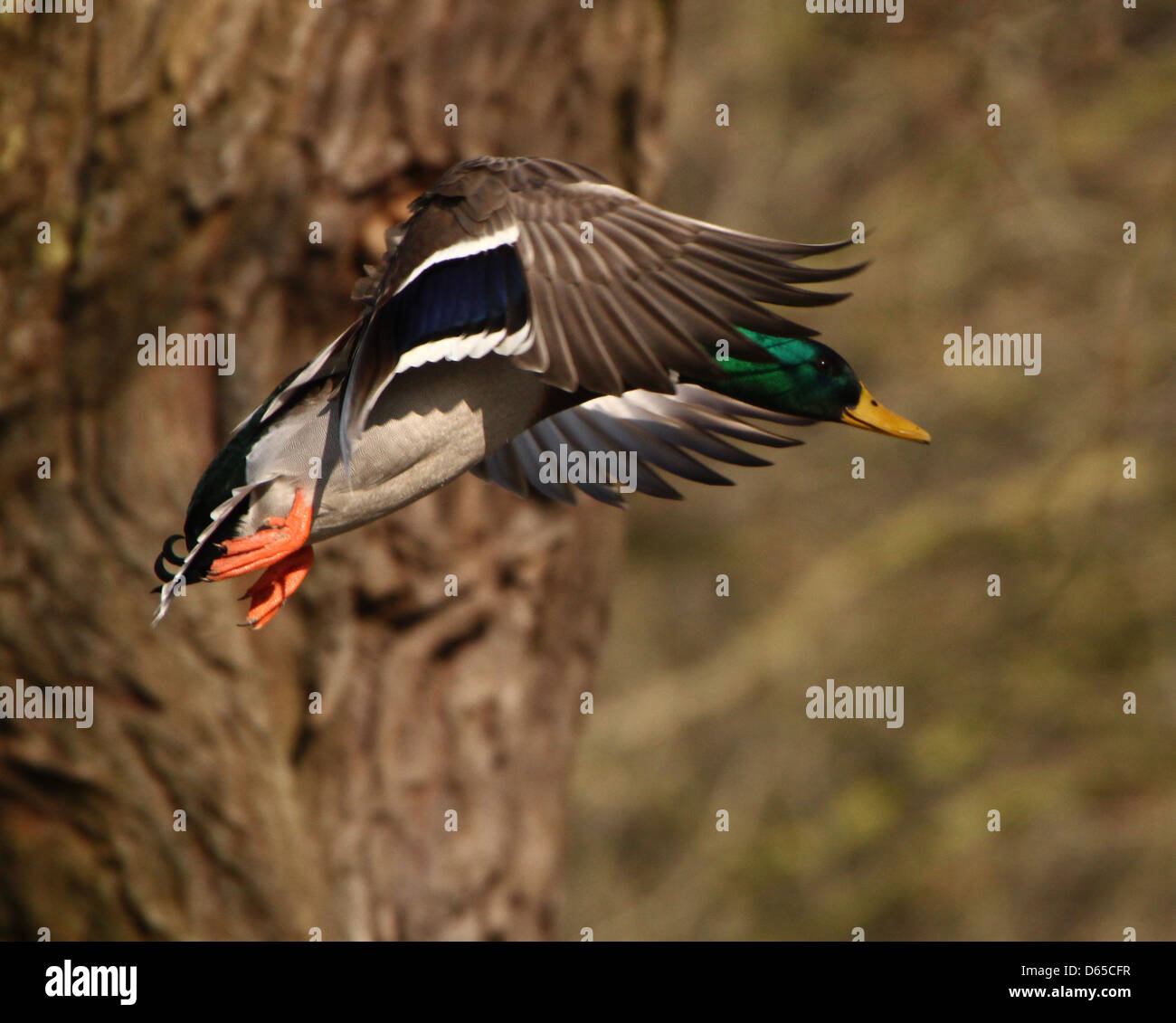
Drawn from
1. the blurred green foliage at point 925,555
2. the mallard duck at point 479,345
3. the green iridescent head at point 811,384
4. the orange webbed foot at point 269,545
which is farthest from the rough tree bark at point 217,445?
the blurred green foliage at point 925,555

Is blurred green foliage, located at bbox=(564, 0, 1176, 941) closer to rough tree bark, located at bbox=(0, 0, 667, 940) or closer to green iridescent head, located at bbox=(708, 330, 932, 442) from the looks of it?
rough tree bark, located at bbox=(0, 0, 667, 940)

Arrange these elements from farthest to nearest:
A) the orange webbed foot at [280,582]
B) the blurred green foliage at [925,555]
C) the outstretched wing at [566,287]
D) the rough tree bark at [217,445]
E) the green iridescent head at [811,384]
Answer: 1. the blurred green foliage at [925,555]
2. the rough tree bark at [217,445]
3. the green iridescent head at [811,384]
4. the orange webbed foot at [280,582]
5. the outstretched wing at [566,287]

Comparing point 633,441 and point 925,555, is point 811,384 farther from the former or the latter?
point 925,555

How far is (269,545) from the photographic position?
2555 millimetres

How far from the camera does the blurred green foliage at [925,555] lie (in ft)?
27.1

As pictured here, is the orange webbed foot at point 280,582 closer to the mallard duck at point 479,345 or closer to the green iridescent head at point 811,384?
the mallard duck at point 479,345

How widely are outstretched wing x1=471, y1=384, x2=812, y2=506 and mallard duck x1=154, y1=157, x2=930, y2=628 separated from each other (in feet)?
0.53

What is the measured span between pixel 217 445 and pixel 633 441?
1.58m

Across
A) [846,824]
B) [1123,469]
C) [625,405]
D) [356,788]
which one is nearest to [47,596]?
[356,788]

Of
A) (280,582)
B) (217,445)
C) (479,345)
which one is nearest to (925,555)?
(217,445)

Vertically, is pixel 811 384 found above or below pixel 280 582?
above

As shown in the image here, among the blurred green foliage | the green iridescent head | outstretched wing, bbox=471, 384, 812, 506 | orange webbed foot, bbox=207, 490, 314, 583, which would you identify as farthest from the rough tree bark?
the blurred green foliage

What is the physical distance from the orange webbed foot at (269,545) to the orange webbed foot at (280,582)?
0.35ft

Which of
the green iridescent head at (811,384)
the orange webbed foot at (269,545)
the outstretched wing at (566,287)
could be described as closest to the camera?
the outstretched wing at (566,287)
